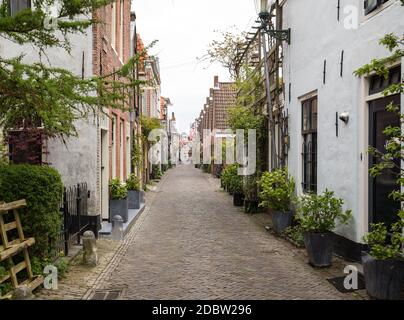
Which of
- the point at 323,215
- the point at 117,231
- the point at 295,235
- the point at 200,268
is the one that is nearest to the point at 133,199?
the point at 117,231

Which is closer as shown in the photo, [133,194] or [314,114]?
[314,114]

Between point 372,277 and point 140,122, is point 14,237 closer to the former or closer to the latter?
point 372,277

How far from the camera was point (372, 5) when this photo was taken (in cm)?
663

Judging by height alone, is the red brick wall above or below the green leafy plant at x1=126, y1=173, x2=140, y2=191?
above

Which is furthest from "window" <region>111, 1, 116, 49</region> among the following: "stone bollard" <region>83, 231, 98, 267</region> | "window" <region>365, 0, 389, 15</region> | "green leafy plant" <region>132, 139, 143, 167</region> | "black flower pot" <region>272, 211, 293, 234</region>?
"window" <region>365, 0, 389, 15</region>

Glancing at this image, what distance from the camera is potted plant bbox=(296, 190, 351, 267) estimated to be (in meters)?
7.02

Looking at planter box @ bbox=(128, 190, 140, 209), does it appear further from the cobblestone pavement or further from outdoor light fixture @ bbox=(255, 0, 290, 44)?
outdoor light fixture @ bbox=(255, 0, 290, 44)

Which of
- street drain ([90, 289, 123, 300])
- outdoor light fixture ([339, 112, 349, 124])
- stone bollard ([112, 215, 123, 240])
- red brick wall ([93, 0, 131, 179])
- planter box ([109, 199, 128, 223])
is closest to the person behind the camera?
street drain ([90, 289, 123, 300])

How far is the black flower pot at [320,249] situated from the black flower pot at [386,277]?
181 centimetres

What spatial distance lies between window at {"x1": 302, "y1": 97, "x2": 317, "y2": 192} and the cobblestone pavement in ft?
4.68

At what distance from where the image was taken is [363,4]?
6.91 meters

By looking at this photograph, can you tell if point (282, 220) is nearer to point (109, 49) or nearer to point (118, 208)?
point (118, 208)

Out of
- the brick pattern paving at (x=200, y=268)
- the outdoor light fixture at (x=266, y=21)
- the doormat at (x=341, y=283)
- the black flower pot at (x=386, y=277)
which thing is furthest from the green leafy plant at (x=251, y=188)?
the black flower pot at (x=386, y=277)

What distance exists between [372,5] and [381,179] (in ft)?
8.19
